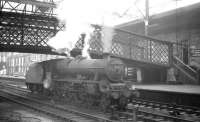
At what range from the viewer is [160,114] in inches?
411

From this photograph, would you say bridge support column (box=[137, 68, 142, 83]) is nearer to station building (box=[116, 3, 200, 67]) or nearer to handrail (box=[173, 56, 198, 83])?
handrail (box=[173, 56, 198, 83])

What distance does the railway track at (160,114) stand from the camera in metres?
9.40

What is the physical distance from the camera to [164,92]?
45.9ft

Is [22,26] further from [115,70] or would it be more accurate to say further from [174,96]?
[174,96]

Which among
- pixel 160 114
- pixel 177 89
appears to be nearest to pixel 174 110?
→ pixel 160 114

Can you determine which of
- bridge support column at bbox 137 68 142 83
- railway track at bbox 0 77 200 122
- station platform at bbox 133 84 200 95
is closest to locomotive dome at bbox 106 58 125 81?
railway track at bbox 0 77 200 122

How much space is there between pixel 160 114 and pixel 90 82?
368cm

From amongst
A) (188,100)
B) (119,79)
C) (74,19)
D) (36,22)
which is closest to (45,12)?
(36,22)

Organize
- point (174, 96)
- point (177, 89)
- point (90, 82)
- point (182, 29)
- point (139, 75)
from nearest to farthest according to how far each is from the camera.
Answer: point (90, 82) → point (174, 96) → point (177, 89) → point (182, 29) → point (139, 75)

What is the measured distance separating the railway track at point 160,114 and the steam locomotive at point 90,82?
105 centimetres

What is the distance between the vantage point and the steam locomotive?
39.0ft

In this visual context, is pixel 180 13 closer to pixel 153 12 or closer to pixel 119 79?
pixel 153 12

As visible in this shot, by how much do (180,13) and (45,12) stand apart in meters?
11.2

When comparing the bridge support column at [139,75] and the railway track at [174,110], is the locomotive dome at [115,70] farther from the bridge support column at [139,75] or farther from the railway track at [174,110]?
the bridge support column at [139,75]
